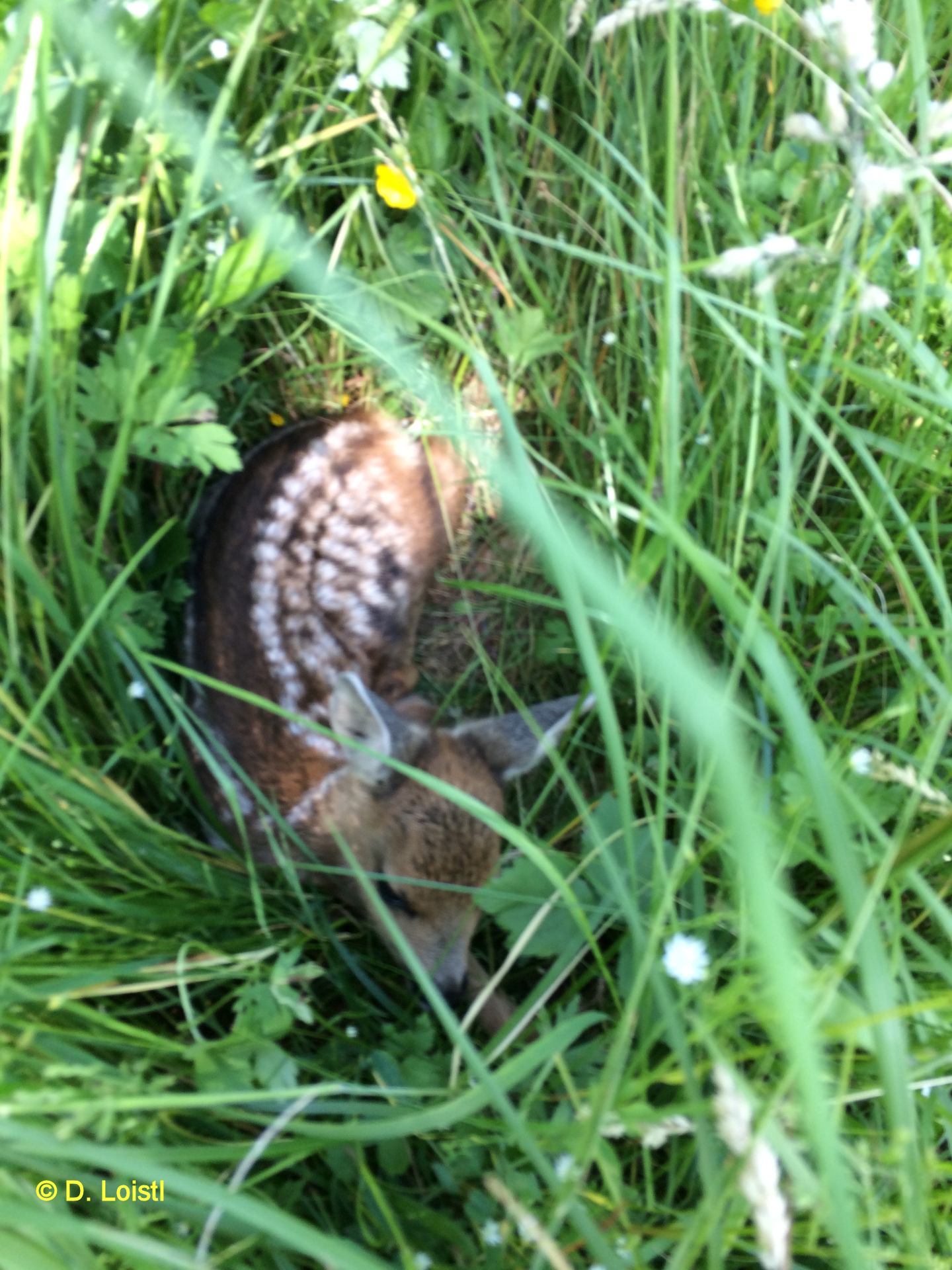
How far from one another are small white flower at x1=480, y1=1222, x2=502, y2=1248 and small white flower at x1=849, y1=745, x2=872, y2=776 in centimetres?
121

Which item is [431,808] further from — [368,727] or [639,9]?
[639,9]

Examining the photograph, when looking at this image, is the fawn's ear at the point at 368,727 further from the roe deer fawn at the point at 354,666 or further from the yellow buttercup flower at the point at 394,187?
the yellow buttercup flower at the point at 394,187

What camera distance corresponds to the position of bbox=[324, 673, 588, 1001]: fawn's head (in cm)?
229

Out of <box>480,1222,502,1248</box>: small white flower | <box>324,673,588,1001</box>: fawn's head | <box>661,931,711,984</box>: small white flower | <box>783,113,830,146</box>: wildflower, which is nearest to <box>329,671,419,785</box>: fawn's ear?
<box>324,673,588,1001</box>: fawn's head

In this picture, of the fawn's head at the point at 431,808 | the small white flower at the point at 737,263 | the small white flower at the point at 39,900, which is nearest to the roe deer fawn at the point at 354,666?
the fawn's head at the point at 431,808

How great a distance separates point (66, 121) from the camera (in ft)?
6.37

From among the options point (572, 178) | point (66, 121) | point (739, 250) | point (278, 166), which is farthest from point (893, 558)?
point (66, 121)

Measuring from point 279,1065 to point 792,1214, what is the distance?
1.08 meters

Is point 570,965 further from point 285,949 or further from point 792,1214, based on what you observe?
point 285,949

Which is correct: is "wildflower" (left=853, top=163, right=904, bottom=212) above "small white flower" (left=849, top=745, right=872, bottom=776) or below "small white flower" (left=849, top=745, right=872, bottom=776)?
above

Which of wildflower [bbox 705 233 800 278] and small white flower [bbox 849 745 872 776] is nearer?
wildflower [bbox 705 233 800 278]

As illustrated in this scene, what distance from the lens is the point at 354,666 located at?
9.41ft

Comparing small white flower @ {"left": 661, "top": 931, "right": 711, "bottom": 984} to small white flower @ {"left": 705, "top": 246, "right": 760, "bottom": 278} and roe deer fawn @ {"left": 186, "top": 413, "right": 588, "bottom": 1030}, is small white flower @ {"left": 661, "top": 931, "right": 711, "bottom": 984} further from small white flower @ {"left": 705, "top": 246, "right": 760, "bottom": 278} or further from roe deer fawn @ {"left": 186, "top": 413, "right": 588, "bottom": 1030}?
small white flower @ {"left": 705, "top": 246, "right": 760, "bottom": 278}

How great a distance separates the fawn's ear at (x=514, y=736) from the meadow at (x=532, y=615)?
0.46 feet
